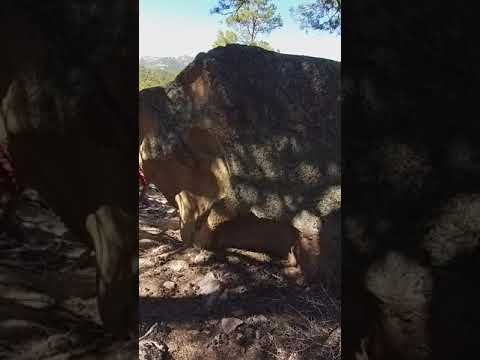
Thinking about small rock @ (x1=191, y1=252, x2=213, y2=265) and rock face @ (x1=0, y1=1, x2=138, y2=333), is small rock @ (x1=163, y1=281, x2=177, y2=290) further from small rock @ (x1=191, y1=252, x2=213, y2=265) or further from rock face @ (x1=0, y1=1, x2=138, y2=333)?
rock face @ (x1=0, y1=1, x2=138, y2=333)

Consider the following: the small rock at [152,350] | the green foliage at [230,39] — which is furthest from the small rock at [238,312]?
the green foliage at [230,39]

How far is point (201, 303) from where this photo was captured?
4398 millimetres

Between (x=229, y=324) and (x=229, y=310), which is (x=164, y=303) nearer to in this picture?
(x=229, y=310)

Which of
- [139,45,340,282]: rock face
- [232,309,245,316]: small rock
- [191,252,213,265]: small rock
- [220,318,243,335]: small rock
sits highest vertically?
[139,45,340,282]: rock face

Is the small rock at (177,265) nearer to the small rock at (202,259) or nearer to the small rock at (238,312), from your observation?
the small rock at (202,259)

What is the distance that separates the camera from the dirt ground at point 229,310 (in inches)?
148

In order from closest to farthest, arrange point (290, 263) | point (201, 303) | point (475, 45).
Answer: point (475, 45) < point (201, 303) < point (290, 263)

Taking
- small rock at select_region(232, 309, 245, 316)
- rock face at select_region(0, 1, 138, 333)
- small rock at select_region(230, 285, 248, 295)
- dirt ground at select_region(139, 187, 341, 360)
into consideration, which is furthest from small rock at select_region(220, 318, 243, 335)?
rock face at select_region(0, 1, 138, 333)

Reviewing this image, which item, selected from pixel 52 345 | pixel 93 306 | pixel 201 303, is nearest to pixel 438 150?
pixel 93 306

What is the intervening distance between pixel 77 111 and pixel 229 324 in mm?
3015

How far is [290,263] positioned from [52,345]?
3577 millimetres

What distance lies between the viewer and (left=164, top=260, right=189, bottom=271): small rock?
16.2 ft

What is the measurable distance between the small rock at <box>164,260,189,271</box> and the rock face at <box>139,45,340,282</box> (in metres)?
0.27

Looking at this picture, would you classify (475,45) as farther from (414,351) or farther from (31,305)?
(31,305)
